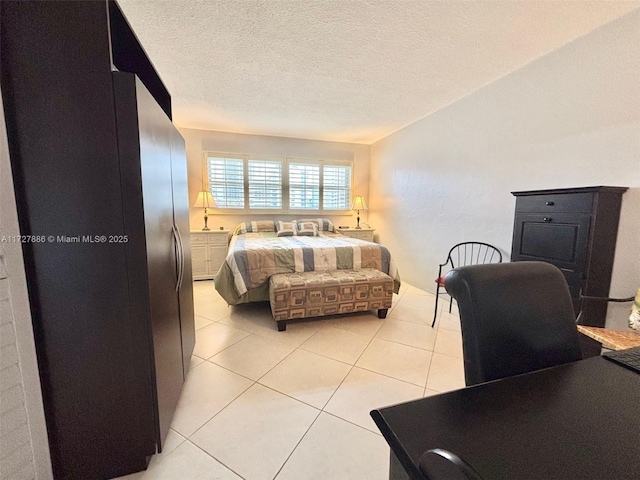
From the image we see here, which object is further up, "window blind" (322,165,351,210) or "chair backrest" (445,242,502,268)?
"window blind" (322,165,351,210)

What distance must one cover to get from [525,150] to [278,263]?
8.42ft

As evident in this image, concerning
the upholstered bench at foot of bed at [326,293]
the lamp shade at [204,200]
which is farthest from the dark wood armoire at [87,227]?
the lamp shade at [204,200]

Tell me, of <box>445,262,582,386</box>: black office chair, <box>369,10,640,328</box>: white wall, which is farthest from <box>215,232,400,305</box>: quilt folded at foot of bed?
<box>445,262,582,386</box>: black office chair

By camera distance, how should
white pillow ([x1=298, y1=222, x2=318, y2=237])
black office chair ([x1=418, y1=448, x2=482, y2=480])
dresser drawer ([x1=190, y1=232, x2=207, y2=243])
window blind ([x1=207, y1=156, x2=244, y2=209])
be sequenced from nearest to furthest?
black office chair ([x1=418, y1=448, x2=482, y2=480]), dresser drawer ([x1=190, y1=232, x2=207, y2=243]), white pillow ([x1=298, y1=222, x2=318, y2=237]), window blind ([x1=207, y1=156, x2=244, y2=209])

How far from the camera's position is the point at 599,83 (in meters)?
1.84

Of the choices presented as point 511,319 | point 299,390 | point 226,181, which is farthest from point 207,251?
point 511,319

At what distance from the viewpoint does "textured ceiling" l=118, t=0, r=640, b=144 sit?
1686mm

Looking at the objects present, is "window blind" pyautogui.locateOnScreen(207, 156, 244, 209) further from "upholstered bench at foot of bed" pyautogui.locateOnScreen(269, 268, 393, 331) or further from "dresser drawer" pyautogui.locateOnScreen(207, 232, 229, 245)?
"upholstered bench at foot of bed" pyautogui.locateOnScreen(269, 268, 393, 331)

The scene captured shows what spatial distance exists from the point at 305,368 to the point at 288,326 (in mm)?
732

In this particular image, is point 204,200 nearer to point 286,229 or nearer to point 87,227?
point 286,229

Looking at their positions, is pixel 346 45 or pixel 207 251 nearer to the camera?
pixel 346 45

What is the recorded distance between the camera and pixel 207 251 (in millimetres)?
4152

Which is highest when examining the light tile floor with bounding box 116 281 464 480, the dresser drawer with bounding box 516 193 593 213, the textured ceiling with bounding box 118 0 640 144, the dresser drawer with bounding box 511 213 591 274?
the textured ceiling with bounding box 118 0 640 144

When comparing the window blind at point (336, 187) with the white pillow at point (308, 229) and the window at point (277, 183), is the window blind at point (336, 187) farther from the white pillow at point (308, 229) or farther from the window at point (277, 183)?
the white pillow at point (308, 229)
